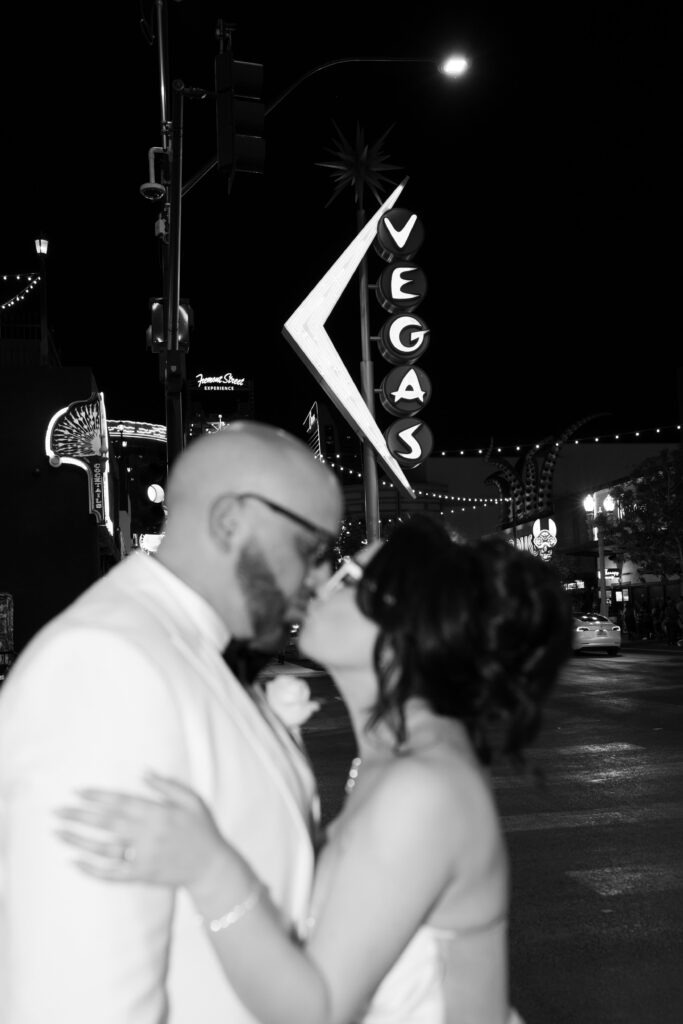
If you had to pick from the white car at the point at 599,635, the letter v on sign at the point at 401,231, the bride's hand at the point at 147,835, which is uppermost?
the letter v on sign at the point at 401,231

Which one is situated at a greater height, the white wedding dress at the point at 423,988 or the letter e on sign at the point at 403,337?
the letter e on sign at the point at 403,337

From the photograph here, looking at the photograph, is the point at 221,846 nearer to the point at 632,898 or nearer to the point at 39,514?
the point at 632,898

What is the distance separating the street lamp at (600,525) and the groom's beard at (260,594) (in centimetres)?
4142

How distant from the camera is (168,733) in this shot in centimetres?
136

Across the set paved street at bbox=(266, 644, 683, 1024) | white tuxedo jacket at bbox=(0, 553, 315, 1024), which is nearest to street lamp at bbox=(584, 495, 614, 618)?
paved street at bbox=(266, 644, 683, 1024)

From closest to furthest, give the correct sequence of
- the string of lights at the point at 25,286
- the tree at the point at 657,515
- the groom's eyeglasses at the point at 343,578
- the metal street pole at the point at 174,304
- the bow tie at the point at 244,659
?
the bow tie at the point at 244,659
the groom's eyeglasses at the point at 343,578
the metal street pole at the point at 174,304
the string of lights at the point at 25,286
the tree at the point at 657,515

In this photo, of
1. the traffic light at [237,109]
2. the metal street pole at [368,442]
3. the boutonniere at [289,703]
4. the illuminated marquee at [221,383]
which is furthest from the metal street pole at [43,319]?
the illuminated marquee at [221,383]

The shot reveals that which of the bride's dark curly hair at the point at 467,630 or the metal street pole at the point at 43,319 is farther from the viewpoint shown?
the metal street pole at the point at 43,319

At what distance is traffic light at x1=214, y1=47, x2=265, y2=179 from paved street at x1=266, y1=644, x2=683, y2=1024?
4.54 metres

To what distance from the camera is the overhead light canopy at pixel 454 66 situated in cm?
1122

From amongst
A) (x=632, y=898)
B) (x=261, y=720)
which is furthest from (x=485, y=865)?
(x=632, y=898)

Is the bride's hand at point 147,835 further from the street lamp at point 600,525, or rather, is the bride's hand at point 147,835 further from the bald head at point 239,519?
the street lamp at point 600,525

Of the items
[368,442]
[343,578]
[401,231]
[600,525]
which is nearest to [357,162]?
[401,231]

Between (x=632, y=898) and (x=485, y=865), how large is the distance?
182 inches
